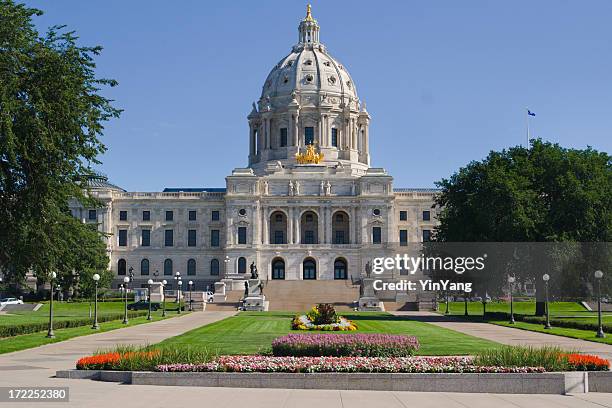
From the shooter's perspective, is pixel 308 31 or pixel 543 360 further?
pixel 308 31

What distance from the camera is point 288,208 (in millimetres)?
130000

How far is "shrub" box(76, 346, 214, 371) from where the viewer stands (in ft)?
77.9

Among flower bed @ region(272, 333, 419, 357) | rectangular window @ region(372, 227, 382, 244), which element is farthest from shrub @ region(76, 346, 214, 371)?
rectangular window @ region(372, 227, 382, 244)

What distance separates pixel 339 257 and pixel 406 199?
15.2 meters

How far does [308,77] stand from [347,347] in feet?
403

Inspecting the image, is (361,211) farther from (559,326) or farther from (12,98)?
(12,98)

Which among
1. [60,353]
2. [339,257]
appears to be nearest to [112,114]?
[60,353]

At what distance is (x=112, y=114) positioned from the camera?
3869 centimetres

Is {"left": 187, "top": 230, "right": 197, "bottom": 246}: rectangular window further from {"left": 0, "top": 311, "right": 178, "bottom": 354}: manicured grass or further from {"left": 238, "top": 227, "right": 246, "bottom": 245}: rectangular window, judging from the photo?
{"left": 0, "top": 311, "right": 178, "bottom": 354}: manicured grass

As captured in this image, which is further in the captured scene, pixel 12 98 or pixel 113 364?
pixel 12 98

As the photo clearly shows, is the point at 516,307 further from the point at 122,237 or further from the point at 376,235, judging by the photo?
the point at 122,237

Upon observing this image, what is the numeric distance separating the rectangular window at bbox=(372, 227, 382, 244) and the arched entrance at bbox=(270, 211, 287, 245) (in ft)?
44.3

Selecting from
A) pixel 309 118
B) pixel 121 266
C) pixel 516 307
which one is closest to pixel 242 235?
pixel 121 266

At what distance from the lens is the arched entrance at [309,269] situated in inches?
5128
